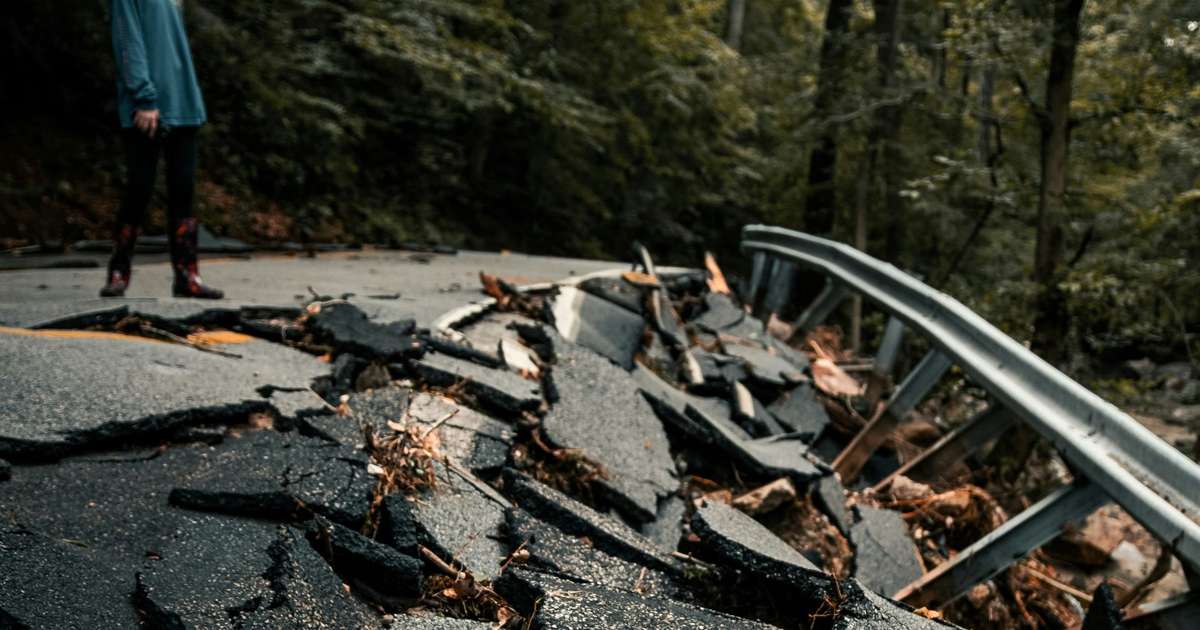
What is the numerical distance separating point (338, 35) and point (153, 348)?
10907mm

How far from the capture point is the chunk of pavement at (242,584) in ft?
6.19

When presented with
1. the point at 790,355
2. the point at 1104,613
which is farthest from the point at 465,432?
the point at 790,355

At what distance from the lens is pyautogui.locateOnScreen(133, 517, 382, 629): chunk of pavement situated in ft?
6.19

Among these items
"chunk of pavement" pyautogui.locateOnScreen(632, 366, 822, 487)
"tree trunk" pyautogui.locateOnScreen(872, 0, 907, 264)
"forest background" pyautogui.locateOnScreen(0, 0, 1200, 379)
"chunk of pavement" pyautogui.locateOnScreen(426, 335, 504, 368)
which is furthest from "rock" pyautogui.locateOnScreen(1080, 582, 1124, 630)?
"tree trunk" pyautogui.locateOnScreen(872, 0, 907, 264)

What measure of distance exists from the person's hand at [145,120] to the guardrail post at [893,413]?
4393mm

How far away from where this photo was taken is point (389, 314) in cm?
500

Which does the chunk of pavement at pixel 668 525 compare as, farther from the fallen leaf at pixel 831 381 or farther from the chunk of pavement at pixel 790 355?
the chunk of pavement at pixel 790 355

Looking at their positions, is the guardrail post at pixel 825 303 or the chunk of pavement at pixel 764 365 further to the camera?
the guardrail post at pixel 825 303

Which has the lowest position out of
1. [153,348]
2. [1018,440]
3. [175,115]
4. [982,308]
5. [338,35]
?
[1018,440]

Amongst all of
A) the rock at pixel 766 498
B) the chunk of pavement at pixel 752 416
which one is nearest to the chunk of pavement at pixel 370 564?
the rock at pixel 766 498

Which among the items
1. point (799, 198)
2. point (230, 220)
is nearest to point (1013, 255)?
point (799, 198)

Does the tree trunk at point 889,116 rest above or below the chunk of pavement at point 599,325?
above

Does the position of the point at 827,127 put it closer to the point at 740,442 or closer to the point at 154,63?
the point at 740,442

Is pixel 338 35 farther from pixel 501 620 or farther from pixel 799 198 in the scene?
pixel 501 620
